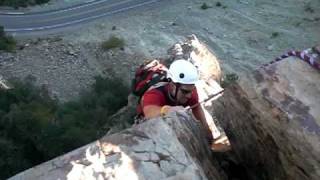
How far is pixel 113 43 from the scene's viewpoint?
40000mm

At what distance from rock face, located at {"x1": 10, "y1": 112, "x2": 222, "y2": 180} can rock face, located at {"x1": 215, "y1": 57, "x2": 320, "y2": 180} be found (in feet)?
2.14

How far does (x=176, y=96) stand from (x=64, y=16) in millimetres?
43115

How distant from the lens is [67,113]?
1142 inches

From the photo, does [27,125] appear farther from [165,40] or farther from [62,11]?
[62,11]

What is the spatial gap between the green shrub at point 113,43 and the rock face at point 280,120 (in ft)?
113

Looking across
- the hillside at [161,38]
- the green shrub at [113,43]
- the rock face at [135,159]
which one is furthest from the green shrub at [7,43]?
the rock face at [135,159]

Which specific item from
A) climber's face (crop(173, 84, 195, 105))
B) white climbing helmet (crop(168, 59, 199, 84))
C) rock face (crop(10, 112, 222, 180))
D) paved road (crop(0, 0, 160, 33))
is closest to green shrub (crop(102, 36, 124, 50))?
paved road (crop(0, 0, 160, 33))

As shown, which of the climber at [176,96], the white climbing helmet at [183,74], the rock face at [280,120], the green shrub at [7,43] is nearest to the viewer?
the rock face at [280,120]

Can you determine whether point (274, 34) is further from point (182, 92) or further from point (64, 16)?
point (182, 92)

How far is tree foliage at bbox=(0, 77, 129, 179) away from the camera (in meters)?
22.7

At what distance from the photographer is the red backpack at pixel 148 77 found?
6.49 m

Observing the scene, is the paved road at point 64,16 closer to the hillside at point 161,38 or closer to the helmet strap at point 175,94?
the hillside at point 161,38

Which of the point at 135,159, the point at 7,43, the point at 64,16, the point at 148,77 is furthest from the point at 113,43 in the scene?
the point at 135,159

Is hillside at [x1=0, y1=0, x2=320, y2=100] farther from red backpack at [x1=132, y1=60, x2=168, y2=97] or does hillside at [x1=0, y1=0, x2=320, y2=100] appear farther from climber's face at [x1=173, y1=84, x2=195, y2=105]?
climber's face at [x1=173, y1=84, x2=195, y2=105]
